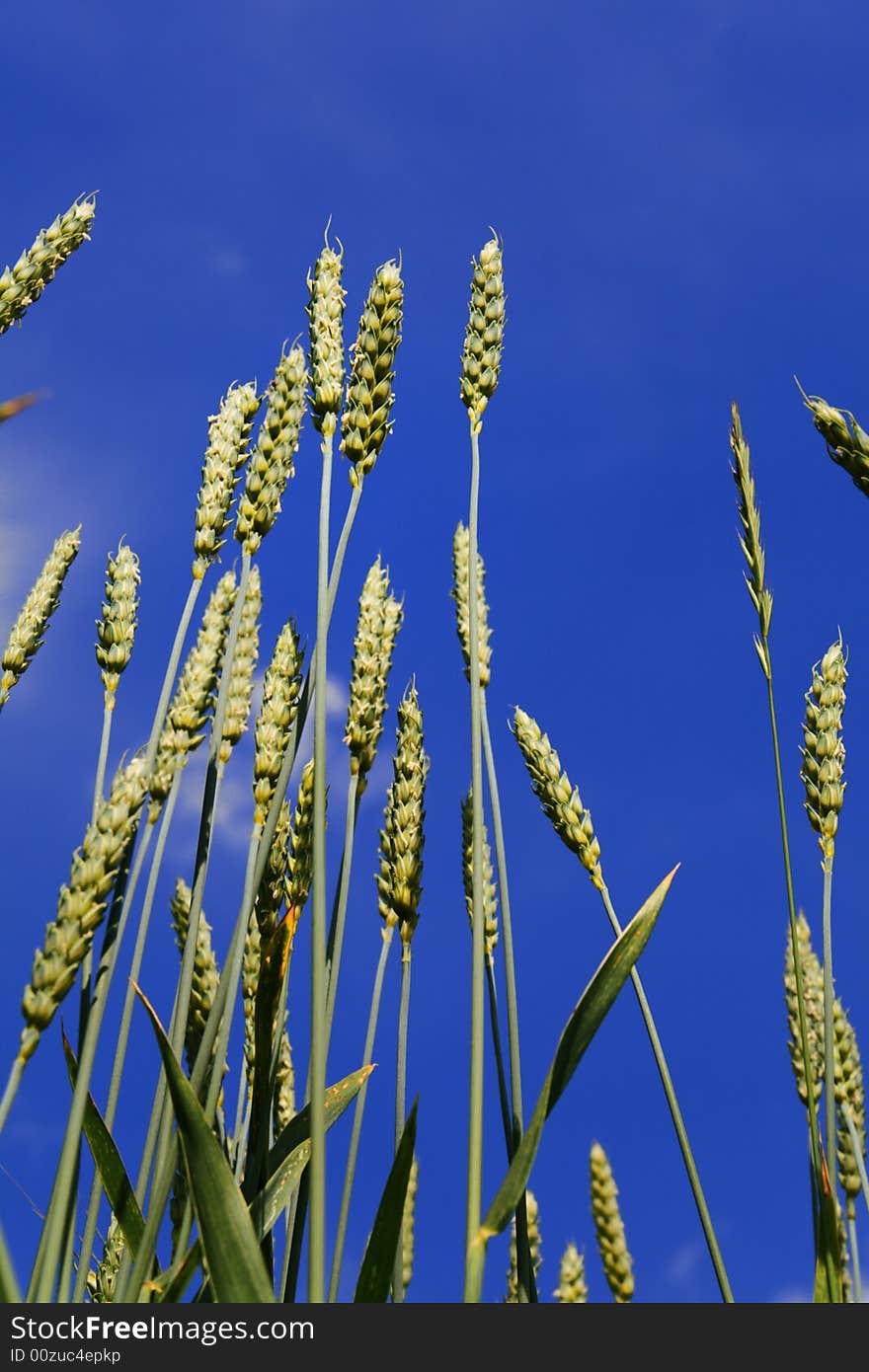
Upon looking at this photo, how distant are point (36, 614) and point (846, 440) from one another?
5.43ft

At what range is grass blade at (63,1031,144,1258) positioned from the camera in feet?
5.17

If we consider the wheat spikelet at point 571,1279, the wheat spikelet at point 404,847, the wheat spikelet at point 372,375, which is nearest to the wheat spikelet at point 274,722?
the wheat spikelet at point 404,847

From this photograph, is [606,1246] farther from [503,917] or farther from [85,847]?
[85,847]

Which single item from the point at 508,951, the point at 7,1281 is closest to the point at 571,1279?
the point at 508,951

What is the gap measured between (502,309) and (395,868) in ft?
3.40

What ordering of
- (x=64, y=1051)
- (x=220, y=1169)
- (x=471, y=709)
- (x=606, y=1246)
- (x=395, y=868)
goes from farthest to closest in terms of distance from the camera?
(x=606, y=1246), (x=395, y=868), (x=64, y=1051), (x=471, y=709), (x=220, y=1169)

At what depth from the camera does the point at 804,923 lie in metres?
2.92

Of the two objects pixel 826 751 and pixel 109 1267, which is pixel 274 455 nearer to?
pixel 826 751

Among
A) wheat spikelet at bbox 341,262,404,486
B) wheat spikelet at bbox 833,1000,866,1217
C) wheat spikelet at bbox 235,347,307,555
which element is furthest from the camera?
wheat spikelet at bbox 833,1000,866,1217

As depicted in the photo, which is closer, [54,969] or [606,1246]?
[54,969]

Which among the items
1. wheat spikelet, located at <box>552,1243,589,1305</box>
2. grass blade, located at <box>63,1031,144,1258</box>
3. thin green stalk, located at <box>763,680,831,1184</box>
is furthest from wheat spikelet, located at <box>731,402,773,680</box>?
wheat spikelet, located at <box>552,1243,589,1305</box>

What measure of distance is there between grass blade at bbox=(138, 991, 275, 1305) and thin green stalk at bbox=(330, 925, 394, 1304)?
263 mm

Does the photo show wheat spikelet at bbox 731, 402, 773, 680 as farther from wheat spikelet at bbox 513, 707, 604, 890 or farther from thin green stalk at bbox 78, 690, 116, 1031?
thin green stalk at bbox 78, 690, 116, 1031
